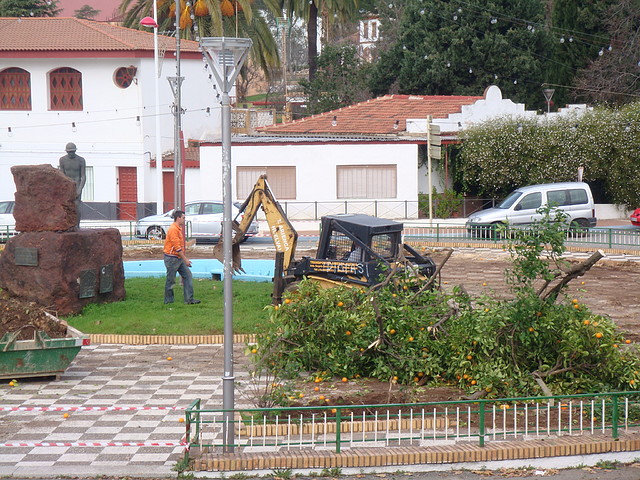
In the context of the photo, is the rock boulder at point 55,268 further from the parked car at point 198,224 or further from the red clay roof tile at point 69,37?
the red clay roof tile at point 69,37

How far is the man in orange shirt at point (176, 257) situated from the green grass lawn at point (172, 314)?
0.24 meters

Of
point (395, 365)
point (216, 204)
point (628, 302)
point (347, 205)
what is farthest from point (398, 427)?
point (347, 205)

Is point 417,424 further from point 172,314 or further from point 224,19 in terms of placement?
point 224,19

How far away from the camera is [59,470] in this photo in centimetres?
960

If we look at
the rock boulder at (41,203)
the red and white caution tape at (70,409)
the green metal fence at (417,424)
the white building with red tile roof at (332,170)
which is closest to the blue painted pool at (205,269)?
the rock boulder at (41,203)

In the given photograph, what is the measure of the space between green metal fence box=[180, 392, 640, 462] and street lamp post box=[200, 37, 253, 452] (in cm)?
12

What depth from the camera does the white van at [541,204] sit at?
3105cm

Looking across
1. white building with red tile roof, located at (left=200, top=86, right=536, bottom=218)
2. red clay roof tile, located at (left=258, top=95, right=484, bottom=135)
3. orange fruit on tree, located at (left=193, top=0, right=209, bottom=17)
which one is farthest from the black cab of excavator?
orange fruit on tree, located at (left=193, top=0, right=209, bottom=17)

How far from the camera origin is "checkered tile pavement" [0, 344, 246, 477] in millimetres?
9906

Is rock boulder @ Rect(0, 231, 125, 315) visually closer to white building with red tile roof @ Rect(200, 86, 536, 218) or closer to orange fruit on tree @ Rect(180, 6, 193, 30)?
white building with red tile roof @ Rect(200, 86, 536, 218)

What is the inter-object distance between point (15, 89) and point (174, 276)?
28.5 meters

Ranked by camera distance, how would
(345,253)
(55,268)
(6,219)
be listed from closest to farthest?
(55,268) < (345,253) < (6,219)

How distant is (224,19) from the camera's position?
4816 centimetres

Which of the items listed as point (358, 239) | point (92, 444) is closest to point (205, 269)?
point (358, 239)
